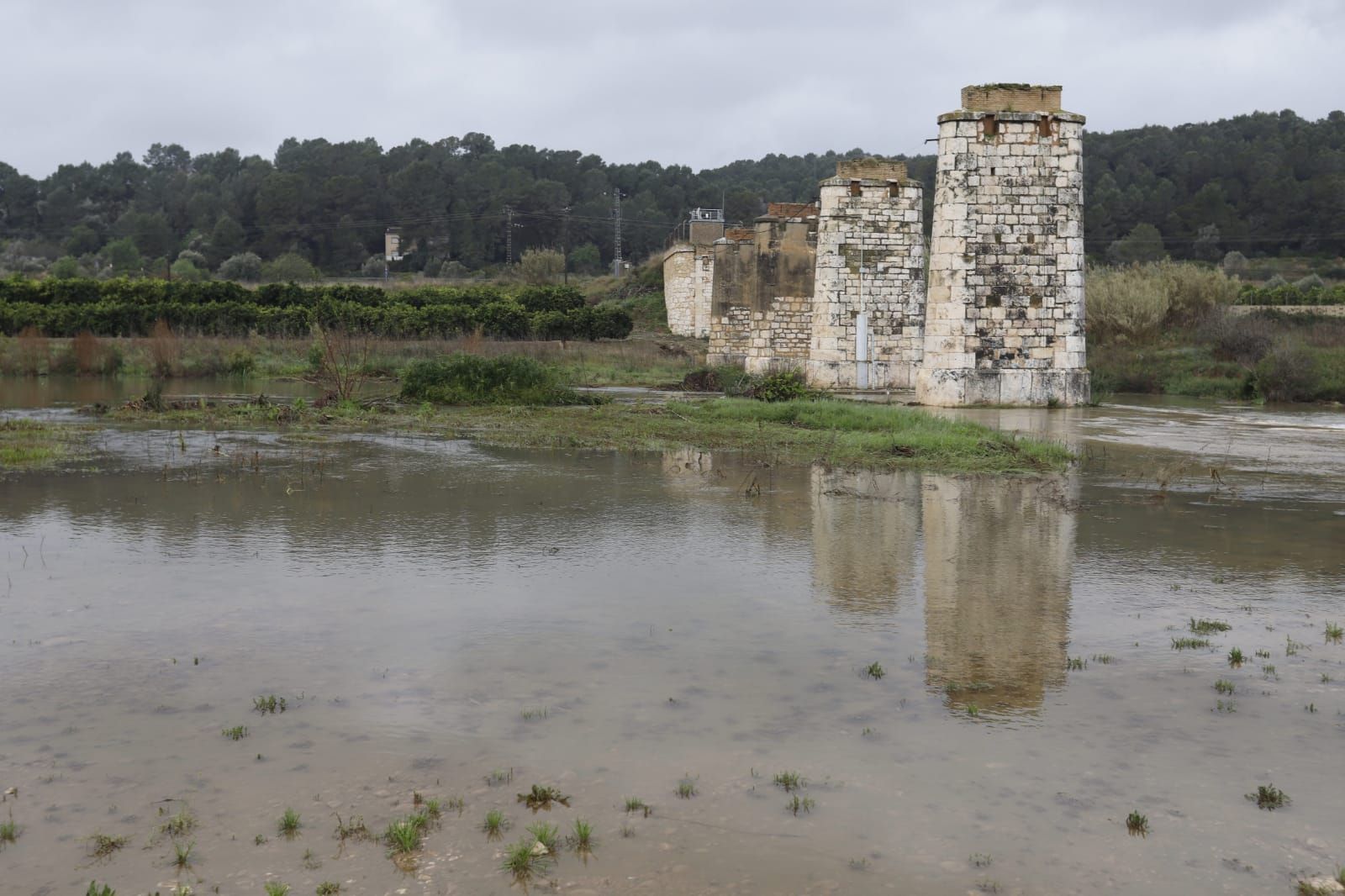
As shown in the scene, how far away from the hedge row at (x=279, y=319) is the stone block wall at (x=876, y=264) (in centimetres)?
1569

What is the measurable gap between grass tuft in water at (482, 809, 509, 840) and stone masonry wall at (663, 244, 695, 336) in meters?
49.4

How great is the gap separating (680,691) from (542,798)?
139 cm

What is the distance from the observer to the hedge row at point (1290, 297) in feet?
153

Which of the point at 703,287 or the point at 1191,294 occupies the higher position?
the point at 703,287

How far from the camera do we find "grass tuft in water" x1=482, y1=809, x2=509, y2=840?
13.5 ft

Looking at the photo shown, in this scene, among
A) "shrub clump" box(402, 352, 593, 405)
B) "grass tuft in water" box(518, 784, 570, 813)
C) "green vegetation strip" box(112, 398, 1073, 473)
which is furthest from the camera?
"shrub clump" box(402, 352, 593, 405)

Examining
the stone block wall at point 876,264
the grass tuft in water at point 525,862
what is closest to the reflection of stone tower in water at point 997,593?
the grass tuft in water at point 525,862

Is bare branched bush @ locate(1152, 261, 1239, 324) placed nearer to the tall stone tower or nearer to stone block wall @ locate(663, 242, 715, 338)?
the tall stone tower

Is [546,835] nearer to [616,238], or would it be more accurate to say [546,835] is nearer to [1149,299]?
[1149,299]

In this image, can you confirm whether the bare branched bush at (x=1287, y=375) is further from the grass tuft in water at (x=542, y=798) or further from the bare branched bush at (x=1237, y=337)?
the grass tuft in water at (x=542, y=798)

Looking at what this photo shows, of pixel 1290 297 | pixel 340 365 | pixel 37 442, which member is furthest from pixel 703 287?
pixel 37 442

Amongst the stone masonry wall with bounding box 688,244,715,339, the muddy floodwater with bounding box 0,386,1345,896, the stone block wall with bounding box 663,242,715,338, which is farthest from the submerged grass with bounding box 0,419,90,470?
the stone masonry wall with bounding box 688,244,715,339

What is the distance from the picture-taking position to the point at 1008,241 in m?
20.8

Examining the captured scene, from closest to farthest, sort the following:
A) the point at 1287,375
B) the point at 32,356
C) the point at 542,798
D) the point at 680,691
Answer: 1. the point at 542,798
2. the point at 680,691
3. the point at 1287,375
4. the point at 32,356
